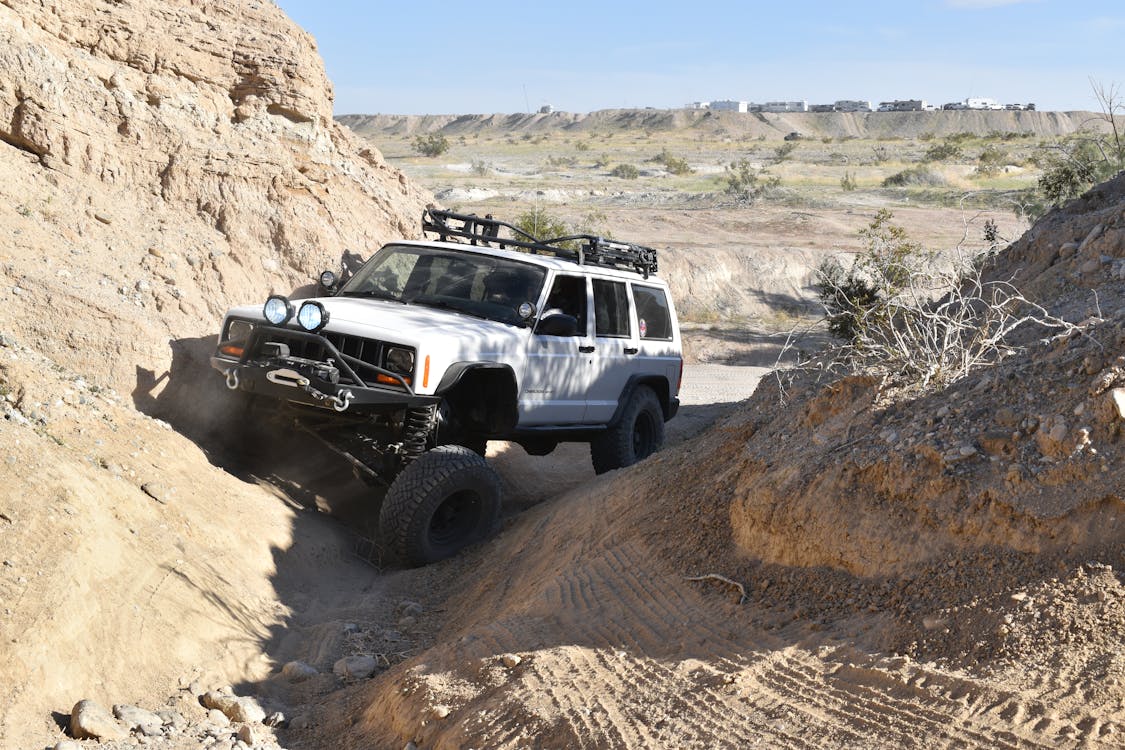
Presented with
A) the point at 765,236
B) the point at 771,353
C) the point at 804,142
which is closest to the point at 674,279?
the point at 771,353

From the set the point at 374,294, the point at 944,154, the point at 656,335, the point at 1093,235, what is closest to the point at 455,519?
the point at 374,294

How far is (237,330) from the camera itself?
8.05 meters

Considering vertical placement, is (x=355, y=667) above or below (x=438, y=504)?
below

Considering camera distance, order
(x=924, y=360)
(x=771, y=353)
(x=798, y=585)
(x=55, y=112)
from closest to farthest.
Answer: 1. (x=798, y=585)
2. (x=924, y=360)
3. (x=55, y=112)
4. (x=771, y=353)

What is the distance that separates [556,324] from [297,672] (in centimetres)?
362

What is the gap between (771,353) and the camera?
20516mm

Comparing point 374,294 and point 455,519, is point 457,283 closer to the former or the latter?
point 374,294

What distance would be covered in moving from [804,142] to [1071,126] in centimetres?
4348

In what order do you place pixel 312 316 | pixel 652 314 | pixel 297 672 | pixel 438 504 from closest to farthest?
pixel 297 672 < pixel 312 316 < pixel 438 504 < pixel 652 314

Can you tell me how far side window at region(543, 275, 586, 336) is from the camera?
897cm

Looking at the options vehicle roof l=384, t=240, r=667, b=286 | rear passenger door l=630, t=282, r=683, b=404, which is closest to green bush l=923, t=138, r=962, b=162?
rear passenger door l=630, t=282, r=683, b=404

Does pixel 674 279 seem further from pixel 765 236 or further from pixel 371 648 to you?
pixel 371 648

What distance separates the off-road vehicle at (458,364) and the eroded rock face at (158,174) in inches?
33.5

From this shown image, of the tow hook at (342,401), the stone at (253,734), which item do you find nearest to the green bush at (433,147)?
the tow hook at (342,401)
